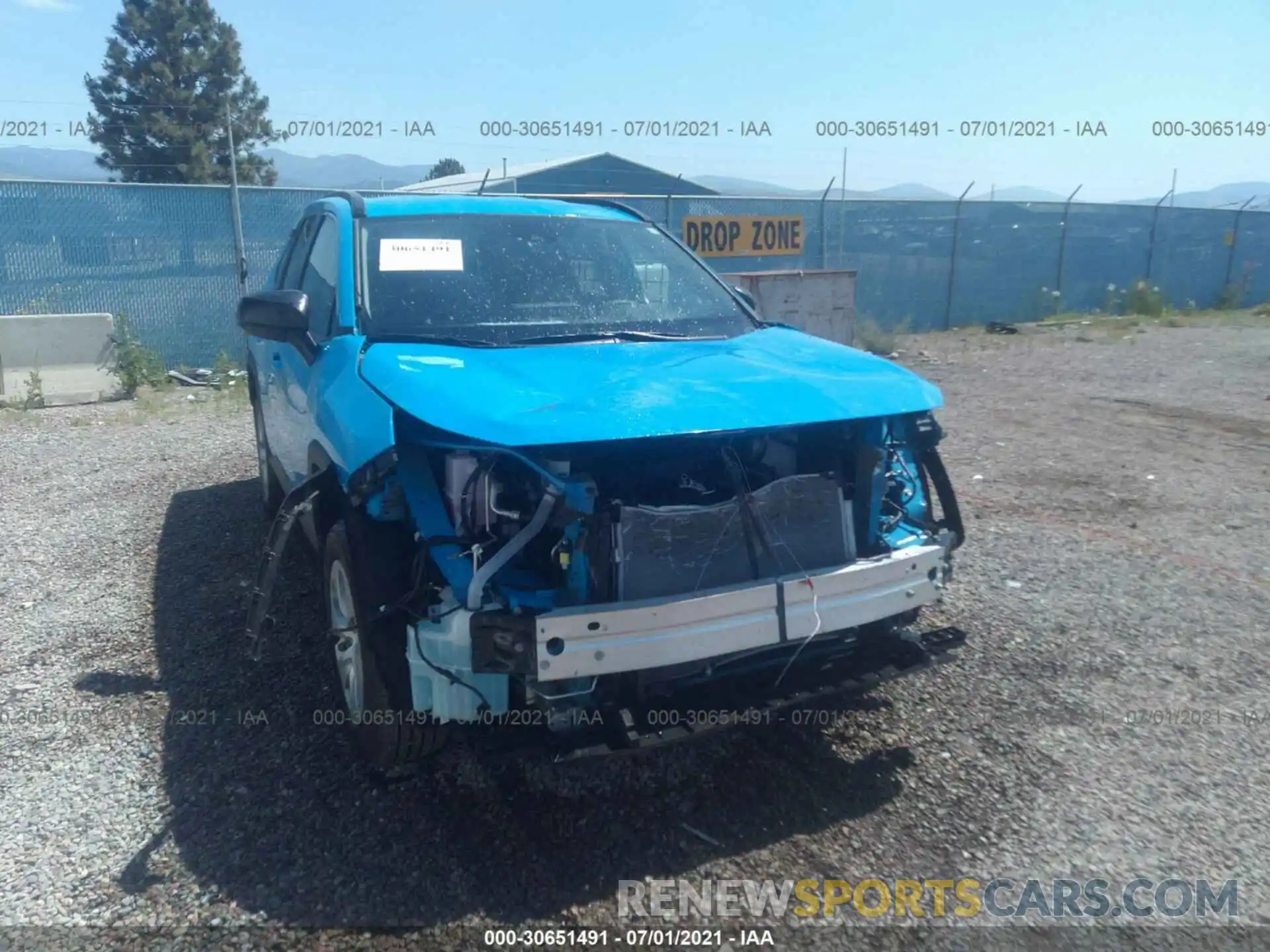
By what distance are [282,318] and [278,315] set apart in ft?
0.09

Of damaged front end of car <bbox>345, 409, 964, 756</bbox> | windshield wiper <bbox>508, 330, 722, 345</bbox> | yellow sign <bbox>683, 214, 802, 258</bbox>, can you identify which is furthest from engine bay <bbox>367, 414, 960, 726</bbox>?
yellow sign <bbox>683, 214, 802, 258</bbox>

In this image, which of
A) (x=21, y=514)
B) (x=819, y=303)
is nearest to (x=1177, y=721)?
(x=21, y=514)

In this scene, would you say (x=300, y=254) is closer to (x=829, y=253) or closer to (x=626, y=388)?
(x=626, y=388)

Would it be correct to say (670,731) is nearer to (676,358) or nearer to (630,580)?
(630,580)

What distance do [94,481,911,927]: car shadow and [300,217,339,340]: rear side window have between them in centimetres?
143

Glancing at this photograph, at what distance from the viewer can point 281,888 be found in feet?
9.11

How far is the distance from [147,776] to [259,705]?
0.54 meters

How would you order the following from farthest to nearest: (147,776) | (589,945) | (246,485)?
1. (246,485)
2. (147,776)
3. (589,945)

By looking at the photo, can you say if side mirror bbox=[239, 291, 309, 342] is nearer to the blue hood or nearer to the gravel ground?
the blue hood

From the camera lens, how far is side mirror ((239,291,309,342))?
370 centimetres

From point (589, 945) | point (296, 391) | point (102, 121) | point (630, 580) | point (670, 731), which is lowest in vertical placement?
point (589, 945)

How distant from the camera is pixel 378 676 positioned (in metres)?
3.00

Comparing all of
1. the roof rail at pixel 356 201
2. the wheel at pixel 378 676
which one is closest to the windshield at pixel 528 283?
the roof rail at pixel 356 201

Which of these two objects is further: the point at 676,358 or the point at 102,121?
the point at 102,121
